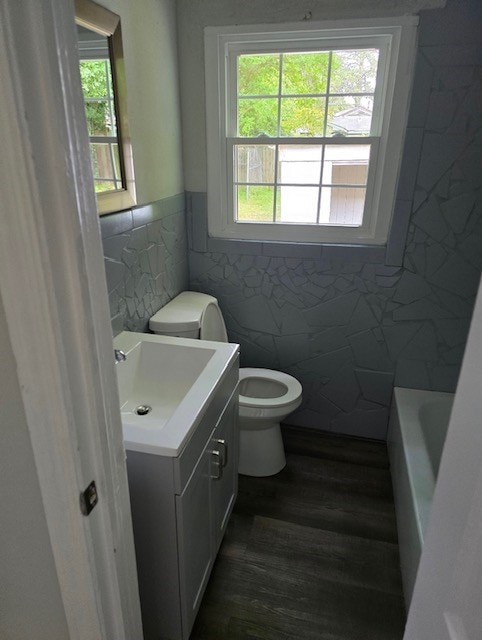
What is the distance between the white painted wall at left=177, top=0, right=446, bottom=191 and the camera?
1814 millimetres

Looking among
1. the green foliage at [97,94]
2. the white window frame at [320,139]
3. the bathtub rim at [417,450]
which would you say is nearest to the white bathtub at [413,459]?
the bathtub rim at [417,450]

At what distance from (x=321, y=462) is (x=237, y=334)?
0.86m

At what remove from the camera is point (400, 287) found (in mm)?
2182

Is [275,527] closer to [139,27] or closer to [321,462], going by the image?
[321,462]

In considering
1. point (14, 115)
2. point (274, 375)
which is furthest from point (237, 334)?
point (14, 115)

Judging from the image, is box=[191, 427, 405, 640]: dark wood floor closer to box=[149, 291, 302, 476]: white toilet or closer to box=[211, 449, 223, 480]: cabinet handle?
box=[149, 291, 302, 476]: white toilet

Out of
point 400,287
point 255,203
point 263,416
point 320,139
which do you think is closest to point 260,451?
point 263,416

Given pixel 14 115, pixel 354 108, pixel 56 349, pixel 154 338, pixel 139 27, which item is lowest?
pixel 154 338

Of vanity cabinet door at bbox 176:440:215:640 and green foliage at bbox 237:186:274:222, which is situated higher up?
green foliage at bbox 237:186:274:222

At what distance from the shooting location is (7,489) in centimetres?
72

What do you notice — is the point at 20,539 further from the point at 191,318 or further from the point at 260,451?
the point at 260,451

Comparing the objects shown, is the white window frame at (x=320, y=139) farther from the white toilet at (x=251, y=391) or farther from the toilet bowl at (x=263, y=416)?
the toilet bowl at (x=263, y=416)

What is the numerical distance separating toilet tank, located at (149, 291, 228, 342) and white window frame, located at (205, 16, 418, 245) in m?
0.41

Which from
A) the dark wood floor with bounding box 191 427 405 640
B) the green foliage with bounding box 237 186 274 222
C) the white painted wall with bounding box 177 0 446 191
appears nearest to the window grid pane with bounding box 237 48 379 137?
the white painted wall with bounding box 177 0 446 191
